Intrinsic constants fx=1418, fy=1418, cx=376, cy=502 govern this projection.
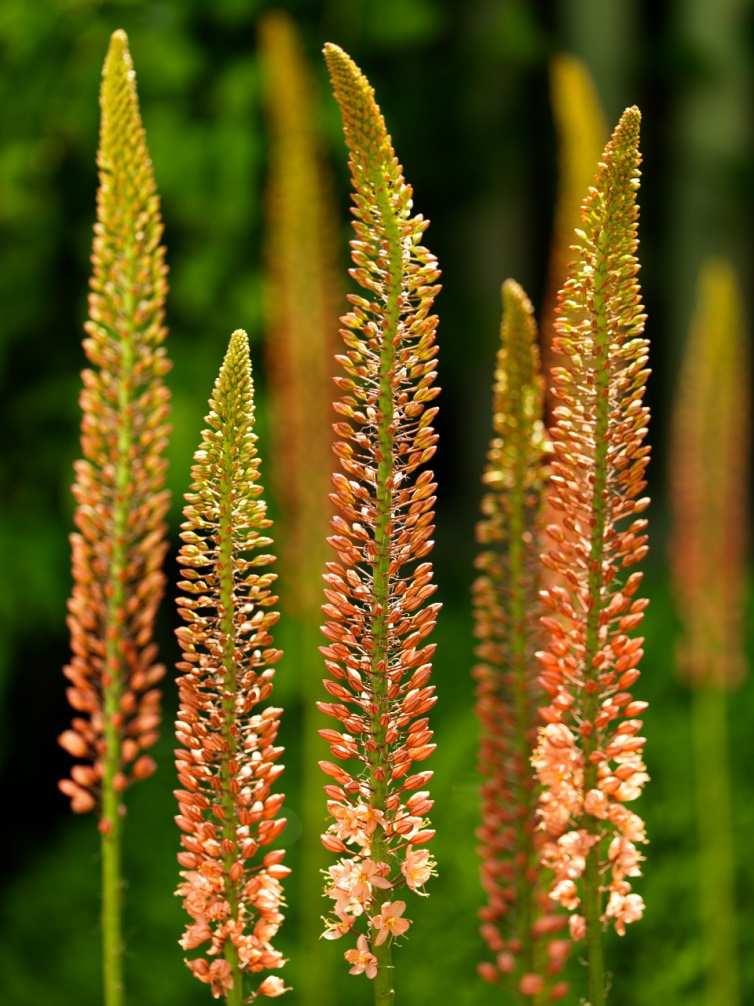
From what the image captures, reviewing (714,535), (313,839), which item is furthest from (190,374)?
(714,535)

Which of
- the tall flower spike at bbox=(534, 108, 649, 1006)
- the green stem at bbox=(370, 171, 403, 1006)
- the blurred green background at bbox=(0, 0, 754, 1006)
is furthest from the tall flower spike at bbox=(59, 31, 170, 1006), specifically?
the blurred green background at bbox=(0, 0, 754, 1006)

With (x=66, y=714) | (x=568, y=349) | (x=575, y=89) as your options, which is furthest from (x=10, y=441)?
(x=568, y=349)

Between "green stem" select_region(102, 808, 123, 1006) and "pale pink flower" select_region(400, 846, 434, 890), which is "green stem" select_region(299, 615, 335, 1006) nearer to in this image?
"green stem" select_region(102, 808, 123, 1006)

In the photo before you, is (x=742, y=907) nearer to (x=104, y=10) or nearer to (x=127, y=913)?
(x=127, y=913)

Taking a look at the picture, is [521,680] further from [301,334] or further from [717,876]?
[717,876]

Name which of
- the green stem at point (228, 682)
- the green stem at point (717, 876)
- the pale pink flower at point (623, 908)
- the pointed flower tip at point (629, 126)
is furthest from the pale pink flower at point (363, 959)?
the green stem at point (717, 876)

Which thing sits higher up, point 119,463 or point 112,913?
point 119,463
